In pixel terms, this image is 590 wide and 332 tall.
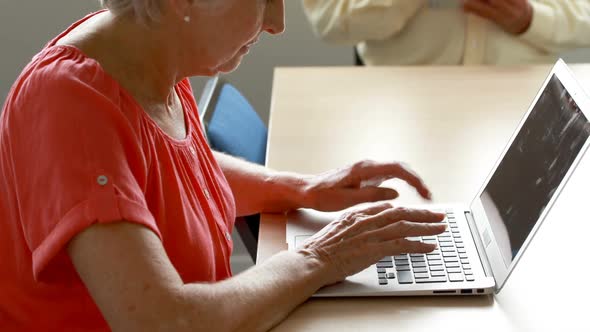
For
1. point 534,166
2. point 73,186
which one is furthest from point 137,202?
point 534,166

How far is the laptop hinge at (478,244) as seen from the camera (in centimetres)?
125

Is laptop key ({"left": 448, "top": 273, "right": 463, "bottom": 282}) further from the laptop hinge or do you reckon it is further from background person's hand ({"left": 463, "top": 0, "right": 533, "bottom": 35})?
background person's hand ({"left": 463, "top": 0, "right": 533, "bottom": 35})

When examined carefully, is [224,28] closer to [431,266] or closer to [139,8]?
[139,8]

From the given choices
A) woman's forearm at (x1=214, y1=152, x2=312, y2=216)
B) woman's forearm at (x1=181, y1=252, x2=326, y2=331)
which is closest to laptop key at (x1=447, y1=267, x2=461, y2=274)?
woman's forearm at (x1=181, y1=252, x2=326, y2=331)

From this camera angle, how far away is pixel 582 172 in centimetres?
161

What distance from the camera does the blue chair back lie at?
5.72 ft

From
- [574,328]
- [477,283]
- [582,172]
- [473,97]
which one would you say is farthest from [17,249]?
[473,97]

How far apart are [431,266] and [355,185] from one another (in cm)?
29

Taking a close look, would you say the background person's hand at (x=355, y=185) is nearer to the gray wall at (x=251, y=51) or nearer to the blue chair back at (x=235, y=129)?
the blue chair back at (x=235, y=129)

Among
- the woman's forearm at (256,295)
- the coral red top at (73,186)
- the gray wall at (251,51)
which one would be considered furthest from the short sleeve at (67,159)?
the gray wall at (251,51)

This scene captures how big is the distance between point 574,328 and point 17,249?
0.72 meters

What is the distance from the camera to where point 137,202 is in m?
1.02

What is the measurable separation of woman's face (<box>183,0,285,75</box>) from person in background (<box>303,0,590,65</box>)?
107 cm

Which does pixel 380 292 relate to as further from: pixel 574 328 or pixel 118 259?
pixel 118 259
